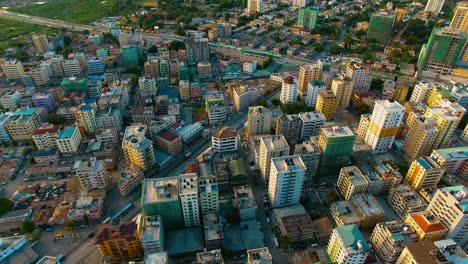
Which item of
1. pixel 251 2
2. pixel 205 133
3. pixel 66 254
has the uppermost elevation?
pixel 251 2

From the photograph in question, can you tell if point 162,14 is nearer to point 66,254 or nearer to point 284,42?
point 284,42

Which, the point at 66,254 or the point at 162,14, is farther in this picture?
the point at 162,14

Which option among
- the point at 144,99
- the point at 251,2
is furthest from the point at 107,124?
the point at 251,2

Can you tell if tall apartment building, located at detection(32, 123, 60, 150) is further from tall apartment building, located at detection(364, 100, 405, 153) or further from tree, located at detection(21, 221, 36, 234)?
tall apartment building, located at detection(364, 100, 405, 153)

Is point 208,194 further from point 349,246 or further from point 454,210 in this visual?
point 454,210

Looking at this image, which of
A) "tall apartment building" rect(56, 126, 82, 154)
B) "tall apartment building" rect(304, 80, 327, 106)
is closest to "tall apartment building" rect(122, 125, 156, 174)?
"tall apartment building" rect(56, 126, 82, 154)

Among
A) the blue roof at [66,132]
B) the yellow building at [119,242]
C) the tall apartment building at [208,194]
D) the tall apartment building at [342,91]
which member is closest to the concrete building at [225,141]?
the tall apartment building at [208,194]

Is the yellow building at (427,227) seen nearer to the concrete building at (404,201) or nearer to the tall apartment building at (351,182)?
the concrete building at (404,201)

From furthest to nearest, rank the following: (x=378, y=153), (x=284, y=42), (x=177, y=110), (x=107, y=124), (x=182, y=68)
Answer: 1. (x=284, y=42)
2. (x=182, y=68)
3. (x=177, y=110)
4. (x=107, y=124)
5. (x=378, y=153)
